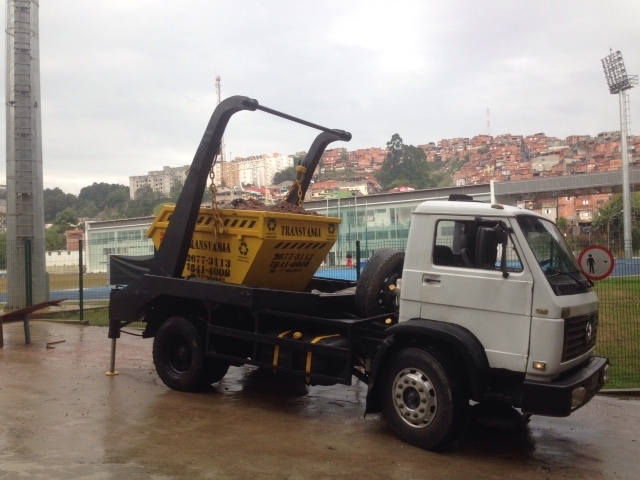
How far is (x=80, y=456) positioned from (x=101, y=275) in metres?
11.4

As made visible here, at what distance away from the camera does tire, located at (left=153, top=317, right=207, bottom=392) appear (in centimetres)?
801

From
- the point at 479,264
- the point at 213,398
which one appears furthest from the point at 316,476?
the point at 213,398

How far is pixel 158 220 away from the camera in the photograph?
863 centimetres

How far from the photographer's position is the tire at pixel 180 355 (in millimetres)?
8008

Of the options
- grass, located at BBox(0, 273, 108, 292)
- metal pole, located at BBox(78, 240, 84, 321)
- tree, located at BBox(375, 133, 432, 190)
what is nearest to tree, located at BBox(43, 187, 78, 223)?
tree, located at BBox(375, 133, 432, 190)

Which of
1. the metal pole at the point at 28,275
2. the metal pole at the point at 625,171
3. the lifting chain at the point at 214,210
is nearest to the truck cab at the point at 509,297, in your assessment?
the lifting chain at the point at 214,210

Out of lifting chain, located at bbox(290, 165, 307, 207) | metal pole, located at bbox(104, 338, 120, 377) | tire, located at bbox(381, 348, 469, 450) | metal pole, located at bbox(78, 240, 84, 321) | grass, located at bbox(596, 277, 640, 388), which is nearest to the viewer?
tire, located at bbox(381, 348, 469, 450)

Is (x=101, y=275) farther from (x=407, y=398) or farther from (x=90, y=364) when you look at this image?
(x=407, y=398)

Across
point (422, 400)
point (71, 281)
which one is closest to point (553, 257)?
point (422, 400)

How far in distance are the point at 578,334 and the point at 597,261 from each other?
9.47ft

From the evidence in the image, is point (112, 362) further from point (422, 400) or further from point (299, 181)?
point (422, 400)

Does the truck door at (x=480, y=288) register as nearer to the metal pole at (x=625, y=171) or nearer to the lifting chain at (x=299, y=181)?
the lifting chain at (x=299, y=181)

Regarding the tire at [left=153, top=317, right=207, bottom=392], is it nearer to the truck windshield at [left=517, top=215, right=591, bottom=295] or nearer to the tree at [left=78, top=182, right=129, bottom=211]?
the truck windshield at [left=517, top=215, right=591, bottom=295]

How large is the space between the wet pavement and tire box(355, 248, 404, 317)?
1.25 m
